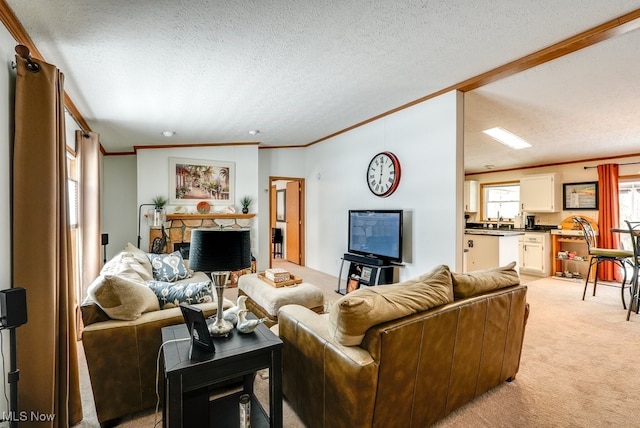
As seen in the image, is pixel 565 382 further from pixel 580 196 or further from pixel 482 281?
pixel 580 196

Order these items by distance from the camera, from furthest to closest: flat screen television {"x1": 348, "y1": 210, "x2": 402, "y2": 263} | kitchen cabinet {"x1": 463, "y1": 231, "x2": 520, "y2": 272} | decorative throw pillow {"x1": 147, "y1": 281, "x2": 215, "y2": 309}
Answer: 1. kitchen cabinet {"x1": 463, "y1": 231, "x2": 520, "y2": 272}
2. flat screen television {"x1": 348, "y1": 210, "x2": 402, "y2": 263}
3. decorative throw pillow {"x1": 147, "y1": 281, "x2": 215, "y2": 309}

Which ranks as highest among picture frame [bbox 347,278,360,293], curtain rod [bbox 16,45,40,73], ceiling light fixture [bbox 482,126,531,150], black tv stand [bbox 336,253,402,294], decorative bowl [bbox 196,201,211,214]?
ceiling light fixture [bbox 482,126,531,150]

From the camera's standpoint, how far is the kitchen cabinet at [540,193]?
6.10 metres

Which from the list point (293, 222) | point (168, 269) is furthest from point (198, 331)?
point (293, 222)

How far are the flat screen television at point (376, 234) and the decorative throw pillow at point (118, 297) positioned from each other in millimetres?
2860

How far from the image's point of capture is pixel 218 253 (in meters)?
1.58

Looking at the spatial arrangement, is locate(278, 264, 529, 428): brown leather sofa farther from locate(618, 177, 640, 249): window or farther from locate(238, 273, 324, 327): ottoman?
locate(618, 177, 640, 249): window

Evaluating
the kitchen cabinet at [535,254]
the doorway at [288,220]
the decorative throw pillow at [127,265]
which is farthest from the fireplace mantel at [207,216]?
the kitchen cabinet at [535,254]

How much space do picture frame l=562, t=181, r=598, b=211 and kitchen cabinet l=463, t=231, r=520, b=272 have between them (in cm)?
192

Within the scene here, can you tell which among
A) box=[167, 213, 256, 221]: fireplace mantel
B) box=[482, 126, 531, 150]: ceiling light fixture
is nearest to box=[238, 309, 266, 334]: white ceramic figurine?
box=[167, 213, 256, 221]: fireplace mantel

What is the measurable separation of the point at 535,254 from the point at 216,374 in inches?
257

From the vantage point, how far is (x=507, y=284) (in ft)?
6.64

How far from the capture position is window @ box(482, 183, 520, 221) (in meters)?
7.06

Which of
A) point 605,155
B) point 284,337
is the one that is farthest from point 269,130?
point 605,155
